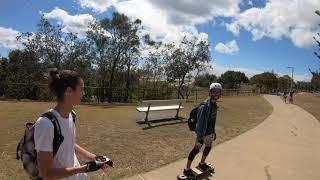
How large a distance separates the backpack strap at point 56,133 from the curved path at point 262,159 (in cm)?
472

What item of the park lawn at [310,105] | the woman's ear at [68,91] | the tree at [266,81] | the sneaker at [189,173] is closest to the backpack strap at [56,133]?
the woman's ear at [68,91]

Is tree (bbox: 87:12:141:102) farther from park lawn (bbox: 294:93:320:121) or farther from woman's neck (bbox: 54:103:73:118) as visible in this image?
woman's neck (bbox: 54:103:73:118)

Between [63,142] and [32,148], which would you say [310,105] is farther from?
[32,148]

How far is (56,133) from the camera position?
2.97 metres

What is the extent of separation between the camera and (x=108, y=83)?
40531mm

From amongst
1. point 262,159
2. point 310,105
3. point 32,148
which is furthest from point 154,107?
point 310,105

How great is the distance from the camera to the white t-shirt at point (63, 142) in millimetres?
2889

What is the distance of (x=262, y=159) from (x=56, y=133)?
7767 millimetres

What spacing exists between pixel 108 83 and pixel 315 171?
32281mm

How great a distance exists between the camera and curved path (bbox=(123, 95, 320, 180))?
8383 millimetres

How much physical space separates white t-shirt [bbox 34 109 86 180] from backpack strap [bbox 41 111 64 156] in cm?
3

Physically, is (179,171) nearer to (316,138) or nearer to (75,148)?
(75,148)

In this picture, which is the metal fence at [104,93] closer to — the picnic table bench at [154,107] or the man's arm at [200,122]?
the picnic table bench at [154,107]

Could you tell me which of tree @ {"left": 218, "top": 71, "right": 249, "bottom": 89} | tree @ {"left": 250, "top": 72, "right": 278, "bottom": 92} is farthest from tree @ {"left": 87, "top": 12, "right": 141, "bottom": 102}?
tree @ {"left": 250, "top": 72, "right": 278, "bottom": 92}
